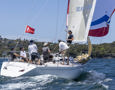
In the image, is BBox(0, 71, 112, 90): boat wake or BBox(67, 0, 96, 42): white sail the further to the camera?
BBox(67, 0, 96, 42): white sail

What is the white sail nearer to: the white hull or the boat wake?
the white hull

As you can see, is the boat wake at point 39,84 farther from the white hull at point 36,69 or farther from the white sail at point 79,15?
the white sail at point 79,15

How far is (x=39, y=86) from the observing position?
10.1 m

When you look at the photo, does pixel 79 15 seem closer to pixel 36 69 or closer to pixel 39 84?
A: pixel 36 69

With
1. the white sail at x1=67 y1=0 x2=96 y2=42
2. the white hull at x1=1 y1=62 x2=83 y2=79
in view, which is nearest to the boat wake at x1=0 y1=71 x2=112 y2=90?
the white hull at x1=1 y1=62 x2=83 y2=79

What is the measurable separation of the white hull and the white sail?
2.25m

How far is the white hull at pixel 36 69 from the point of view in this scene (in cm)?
1132

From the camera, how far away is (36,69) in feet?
37.0

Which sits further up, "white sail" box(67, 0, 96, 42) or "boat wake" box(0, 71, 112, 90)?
"white sail" box(67, 0, 96, 42)

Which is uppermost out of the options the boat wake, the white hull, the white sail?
the white sail

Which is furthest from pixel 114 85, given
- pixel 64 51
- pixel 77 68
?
pixel 64 51

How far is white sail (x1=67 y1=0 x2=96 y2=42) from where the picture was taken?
546 inches

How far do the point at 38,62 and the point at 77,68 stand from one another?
215 centimetres

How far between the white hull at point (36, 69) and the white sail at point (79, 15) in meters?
2.25
